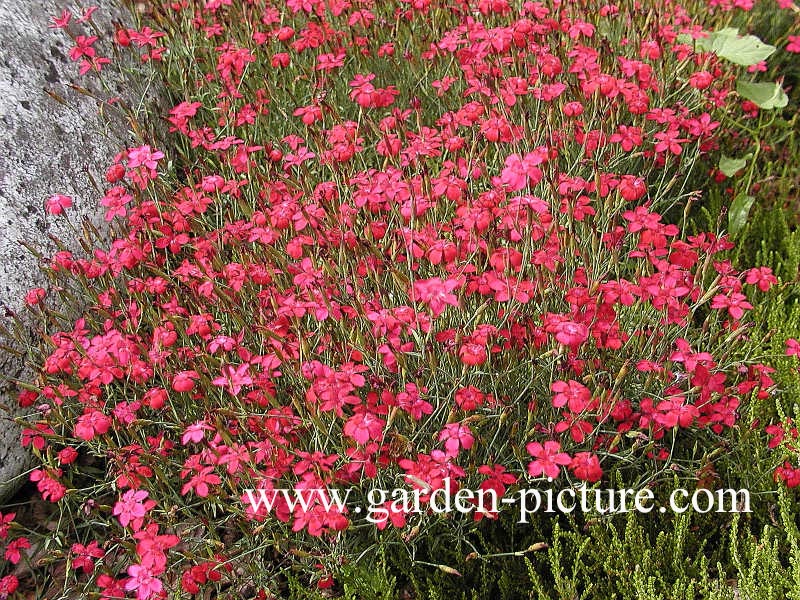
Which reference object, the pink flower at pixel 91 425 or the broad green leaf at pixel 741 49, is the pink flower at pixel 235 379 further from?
the broad green leaf at pixel 741 49

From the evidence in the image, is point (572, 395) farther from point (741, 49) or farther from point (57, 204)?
point (741, 49)

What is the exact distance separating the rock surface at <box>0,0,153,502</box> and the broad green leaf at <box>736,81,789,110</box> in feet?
9.13

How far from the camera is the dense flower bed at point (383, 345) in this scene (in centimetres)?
198

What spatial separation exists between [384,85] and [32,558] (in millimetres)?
2543

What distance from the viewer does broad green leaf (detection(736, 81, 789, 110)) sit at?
329 centimetres

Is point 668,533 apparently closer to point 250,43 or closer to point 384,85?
point 384,85

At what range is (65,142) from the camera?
3.03 m

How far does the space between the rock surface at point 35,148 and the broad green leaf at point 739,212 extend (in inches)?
104

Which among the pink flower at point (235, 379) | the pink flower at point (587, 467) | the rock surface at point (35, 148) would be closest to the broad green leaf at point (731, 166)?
the pink flower at point (587, 467)

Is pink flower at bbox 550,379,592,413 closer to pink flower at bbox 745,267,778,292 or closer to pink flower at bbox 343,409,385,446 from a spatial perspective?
pink flower at bbox 343,409,385,446

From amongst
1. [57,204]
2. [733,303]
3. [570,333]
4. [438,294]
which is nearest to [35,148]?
[57,204]

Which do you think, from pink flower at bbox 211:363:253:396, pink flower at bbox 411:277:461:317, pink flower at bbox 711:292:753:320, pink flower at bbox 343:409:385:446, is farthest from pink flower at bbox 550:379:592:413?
pink flower at bbox 211:363:253:396

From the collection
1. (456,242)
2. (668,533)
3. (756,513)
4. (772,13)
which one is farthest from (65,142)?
(772,13)

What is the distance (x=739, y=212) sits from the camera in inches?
129
